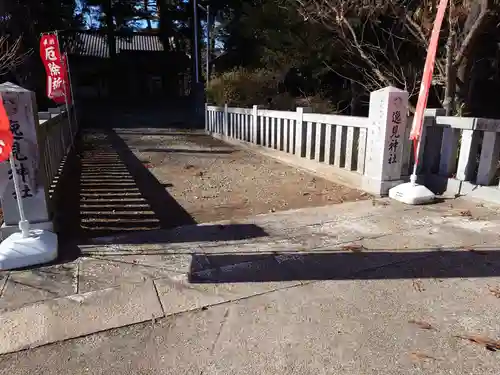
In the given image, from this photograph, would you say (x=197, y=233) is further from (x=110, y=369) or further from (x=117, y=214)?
(x=110, y=369)

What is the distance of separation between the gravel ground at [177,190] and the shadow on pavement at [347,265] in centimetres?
144

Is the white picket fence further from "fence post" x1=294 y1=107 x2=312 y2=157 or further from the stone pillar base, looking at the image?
the stone pillar base

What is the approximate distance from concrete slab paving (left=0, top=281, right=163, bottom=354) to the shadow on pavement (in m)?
0.45

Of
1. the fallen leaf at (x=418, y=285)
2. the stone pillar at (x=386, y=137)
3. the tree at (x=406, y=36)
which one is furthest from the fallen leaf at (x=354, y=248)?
the tree at (x=406, y=36)

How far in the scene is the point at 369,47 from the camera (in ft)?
30.2

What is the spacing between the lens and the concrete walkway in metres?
2.00

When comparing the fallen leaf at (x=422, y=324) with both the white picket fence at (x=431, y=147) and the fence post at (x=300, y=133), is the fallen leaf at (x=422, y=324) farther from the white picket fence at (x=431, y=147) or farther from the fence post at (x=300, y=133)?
the fence post at (x=300, y=133)

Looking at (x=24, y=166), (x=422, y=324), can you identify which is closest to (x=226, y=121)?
(x=24, y=166)

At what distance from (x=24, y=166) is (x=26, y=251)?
78 cm

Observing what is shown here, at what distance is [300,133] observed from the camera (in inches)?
292

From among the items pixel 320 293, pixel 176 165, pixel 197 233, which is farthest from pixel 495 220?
pixel 176 165

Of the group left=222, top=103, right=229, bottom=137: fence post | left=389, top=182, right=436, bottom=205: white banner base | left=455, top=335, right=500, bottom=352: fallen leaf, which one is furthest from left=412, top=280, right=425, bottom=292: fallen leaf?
left=222, top=103, right=229, bottom=137: fence post

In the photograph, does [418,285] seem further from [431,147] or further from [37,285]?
[431,147]

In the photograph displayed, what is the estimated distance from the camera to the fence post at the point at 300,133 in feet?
23.9
